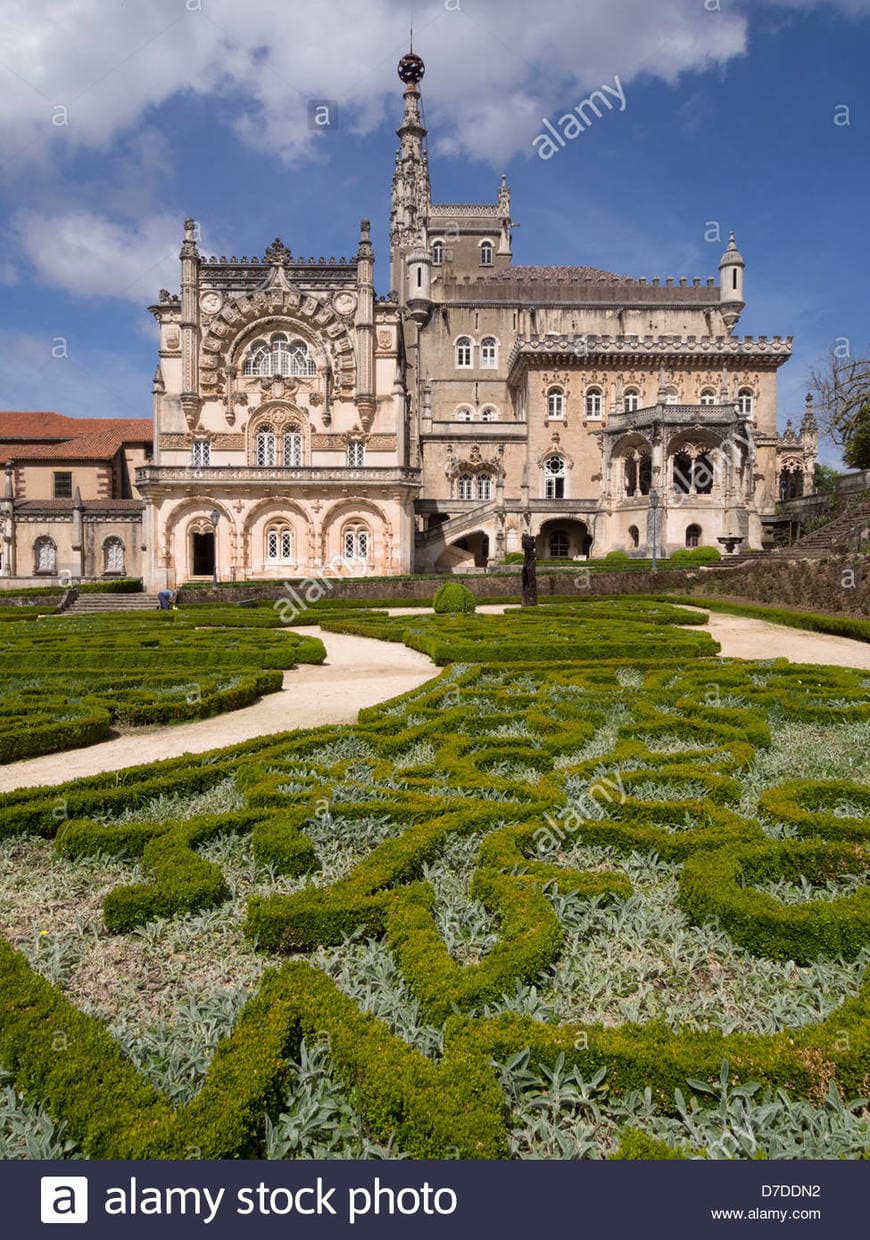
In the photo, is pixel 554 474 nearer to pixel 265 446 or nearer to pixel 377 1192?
pixel 265 446

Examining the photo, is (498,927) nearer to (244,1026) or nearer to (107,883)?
(244,1026)

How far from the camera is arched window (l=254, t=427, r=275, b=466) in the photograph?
40.8 metres

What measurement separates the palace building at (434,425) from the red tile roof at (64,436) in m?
1.15

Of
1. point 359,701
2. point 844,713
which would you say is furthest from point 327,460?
point 844,713

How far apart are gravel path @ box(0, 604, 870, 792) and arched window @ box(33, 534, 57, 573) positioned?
3185 centimetres

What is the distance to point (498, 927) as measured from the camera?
328cm

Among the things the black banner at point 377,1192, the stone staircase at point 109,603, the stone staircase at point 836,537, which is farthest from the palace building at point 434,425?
the black banner at point 377,1192

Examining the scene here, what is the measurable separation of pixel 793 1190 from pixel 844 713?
5.38 metres

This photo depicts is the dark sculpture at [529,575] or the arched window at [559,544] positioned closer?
the dark sculpture at [529,575]

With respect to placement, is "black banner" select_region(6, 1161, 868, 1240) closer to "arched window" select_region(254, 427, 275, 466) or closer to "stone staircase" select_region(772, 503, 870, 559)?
"stone staircase" select_region(772, 503, 870, 559)

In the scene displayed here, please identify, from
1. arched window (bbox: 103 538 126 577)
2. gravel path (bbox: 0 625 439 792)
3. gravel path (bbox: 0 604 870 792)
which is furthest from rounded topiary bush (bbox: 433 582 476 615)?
arched window (bbox: 103 538 126 577)

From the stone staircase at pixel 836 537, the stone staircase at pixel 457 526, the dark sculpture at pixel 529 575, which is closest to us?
the dark sculpture at pixel 529 575

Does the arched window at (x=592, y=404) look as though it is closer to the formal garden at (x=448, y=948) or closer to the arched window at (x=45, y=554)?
the arched window at (x=45, y=554)

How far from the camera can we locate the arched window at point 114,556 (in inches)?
1634
